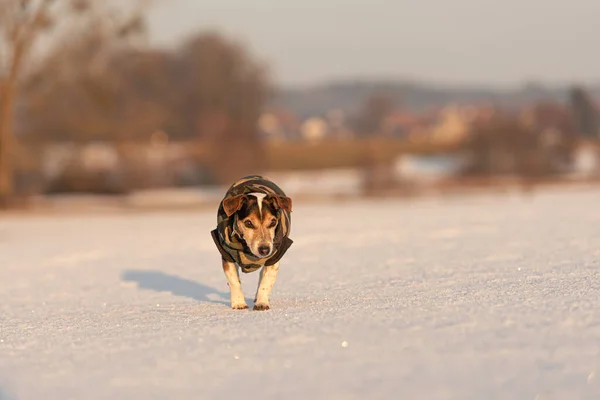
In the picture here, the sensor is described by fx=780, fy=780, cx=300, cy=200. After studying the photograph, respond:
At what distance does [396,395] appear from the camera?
475 cm

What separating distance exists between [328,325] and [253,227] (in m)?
1.50

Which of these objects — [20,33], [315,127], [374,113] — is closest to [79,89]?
[20,33]

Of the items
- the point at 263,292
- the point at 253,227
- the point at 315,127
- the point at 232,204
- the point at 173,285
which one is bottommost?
the point at 173,285

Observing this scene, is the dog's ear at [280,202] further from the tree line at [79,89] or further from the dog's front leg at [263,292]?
the tree line at [79,89]

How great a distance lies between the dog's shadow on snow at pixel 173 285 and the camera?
411 inches

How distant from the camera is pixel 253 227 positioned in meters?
7.54

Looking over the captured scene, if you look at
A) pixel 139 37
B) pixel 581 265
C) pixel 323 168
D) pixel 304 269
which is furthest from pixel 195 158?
pixel 581 265

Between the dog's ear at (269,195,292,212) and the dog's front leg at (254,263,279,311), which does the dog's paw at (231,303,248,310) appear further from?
the dog's ear at (269,195,292,212)

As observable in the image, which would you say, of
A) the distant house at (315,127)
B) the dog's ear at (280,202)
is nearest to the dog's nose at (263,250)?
the dog's ear at (280,202)

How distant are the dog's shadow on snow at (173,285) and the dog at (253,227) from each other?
1538 millimetres

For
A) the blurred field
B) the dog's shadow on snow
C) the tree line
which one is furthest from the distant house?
the dog's shadow on snow

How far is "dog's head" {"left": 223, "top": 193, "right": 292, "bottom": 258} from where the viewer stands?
748cm

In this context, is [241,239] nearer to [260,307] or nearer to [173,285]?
[260,307]

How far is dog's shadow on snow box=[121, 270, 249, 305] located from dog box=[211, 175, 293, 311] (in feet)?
5.04
